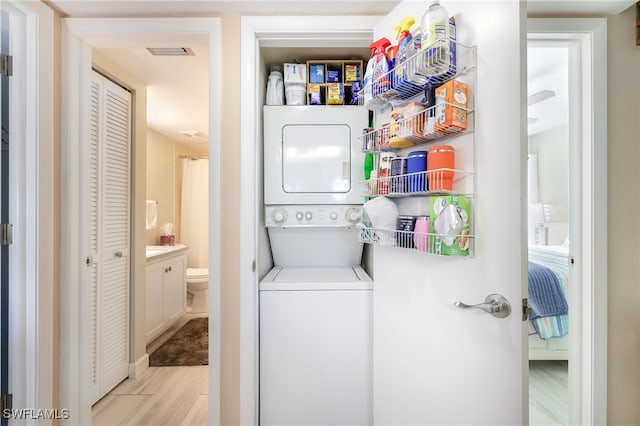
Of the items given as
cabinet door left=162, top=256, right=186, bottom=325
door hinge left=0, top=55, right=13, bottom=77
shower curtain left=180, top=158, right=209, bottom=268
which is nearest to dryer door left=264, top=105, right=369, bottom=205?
door hinge left=0, top=55, right=13, bottom=77

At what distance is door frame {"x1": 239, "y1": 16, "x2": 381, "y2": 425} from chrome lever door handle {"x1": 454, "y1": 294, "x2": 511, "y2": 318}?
3.26 feet

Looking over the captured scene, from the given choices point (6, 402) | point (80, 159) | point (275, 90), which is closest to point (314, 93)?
point (275, 90)

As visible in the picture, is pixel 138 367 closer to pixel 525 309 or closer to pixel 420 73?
pixel 525 309

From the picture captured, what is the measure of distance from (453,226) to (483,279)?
0.63 feet

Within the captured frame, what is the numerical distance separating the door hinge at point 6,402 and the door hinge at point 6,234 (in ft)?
2.32

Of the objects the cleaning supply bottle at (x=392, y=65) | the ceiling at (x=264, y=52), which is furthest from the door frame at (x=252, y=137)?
the cleaning supply bottle at (x=392, y=65)

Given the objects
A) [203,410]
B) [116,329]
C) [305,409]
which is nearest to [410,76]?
[305,409]

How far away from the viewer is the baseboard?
223cm

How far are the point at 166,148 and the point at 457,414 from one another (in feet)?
14.1

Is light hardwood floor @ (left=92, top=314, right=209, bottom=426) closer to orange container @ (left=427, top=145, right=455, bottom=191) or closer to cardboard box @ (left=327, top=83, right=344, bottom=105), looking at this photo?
orange container @ (left=427, top=145, right=455, bottom=191)

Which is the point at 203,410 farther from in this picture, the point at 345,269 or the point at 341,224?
the point at 341,224

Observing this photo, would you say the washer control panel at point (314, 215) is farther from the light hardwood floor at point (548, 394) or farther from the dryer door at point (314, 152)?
the light hardwood floor at point (548, 394)

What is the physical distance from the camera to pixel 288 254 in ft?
6.06

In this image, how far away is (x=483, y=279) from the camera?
89 cm
